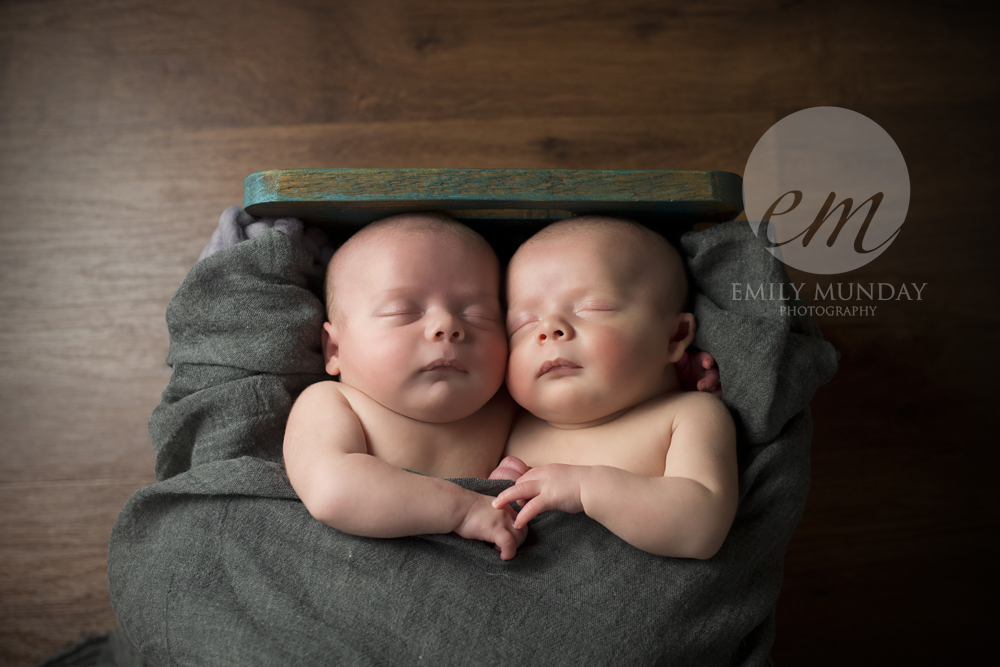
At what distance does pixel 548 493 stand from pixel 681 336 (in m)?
0.40

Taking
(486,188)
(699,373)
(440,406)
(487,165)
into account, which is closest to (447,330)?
(440,406)

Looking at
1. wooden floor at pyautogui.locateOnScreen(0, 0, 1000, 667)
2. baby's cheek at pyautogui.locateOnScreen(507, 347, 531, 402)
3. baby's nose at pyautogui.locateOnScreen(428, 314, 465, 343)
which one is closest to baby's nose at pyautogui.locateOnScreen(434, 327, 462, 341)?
baby's nose at pyautogui.locateOnScreen(428, 314, 465, 343)

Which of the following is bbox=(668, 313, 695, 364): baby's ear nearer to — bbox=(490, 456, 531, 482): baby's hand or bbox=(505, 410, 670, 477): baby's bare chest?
bbox=(505, 410, 670, 477): baby's bare chest

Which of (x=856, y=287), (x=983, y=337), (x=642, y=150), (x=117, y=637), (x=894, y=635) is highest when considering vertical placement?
(x=642, y=150)

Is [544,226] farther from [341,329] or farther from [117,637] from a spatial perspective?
[117,637]

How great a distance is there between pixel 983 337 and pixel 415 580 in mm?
1518

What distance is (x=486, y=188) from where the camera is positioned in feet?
3.62

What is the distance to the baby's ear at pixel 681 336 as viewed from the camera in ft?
3.83

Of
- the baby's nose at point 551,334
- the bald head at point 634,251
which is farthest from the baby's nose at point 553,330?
the bald head at point 634,251

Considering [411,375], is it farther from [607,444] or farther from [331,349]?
[607,444]

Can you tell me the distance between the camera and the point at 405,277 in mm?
1107

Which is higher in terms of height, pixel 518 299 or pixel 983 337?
pixel 518 299

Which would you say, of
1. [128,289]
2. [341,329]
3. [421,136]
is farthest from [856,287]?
[128,289]

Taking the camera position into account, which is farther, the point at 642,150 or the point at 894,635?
the point at 642,150
